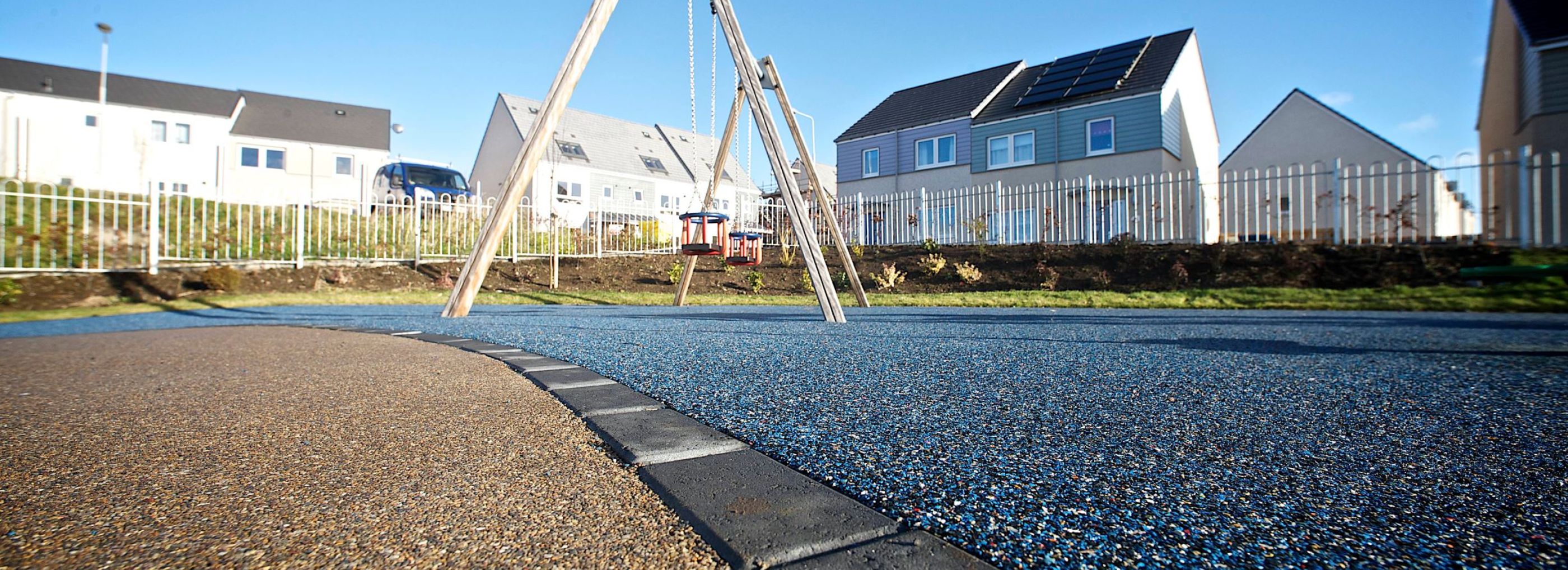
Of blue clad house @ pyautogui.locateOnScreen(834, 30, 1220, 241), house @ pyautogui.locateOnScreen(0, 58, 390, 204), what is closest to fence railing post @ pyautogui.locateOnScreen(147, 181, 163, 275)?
house @ pyautogui.locateOnScreen(0, 58, 390, 204)

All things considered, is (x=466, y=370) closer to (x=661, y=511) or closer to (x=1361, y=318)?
(x=661, y=511)

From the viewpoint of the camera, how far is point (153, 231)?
9.61 meters

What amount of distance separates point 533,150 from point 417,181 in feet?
48.7

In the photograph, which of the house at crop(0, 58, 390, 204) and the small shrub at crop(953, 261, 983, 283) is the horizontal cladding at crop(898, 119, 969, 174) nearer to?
the small shrub at crop(953, 261, 983, 283)

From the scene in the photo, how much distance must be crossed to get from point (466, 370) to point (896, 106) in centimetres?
2404

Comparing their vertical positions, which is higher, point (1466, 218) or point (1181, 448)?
point (1466, 218)

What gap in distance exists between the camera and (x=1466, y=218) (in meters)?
17.9

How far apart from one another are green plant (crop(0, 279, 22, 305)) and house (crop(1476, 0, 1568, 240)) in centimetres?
1946

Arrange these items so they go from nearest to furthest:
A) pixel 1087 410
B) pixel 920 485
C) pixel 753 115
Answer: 1. pixel 920 485
2. pixel 1087 410
3. pixel 753 115

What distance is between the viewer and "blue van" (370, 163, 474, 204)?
1902 centimetres

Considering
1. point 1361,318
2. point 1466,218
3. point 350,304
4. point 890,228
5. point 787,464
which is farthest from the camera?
point 1466,218

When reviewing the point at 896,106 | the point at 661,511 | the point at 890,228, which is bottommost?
the point at 661,511

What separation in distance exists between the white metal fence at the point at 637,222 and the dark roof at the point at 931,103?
8296 millimetres

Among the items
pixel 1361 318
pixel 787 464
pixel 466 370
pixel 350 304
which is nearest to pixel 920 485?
pixel 787 464
